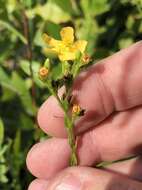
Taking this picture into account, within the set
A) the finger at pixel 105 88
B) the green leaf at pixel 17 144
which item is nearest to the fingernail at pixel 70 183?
the finger at pixel 105 88

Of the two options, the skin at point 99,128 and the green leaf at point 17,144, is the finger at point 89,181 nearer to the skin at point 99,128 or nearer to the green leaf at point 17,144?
the skin at point 99,128

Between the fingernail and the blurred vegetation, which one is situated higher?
the blurred vegetation

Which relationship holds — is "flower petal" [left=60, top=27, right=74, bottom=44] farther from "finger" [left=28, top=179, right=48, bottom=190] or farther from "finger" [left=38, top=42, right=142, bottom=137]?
"finger" [left=28, top=179, right=48, bottom=190]

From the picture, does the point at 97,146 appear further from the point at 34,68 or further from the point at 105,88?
the point at 34,68

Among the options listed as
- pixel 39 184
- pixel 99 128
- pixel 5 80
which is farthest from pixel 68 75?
pixel 5 80

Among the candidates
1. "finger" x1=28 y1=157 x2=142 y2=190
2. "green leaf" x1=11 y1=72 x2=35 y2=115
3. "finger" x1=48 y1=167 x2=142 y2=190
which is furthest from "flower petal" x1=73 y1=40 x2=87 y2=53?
"green leaf" x1=11 y1=72 x2=35 y2=115

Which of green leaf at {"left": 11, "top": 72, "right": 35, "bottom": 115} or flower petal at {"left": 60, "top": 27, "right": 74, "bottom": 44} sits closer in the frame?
flower petal at {"left": 60, "top": 27, "right": 74, "bottom": 44}
